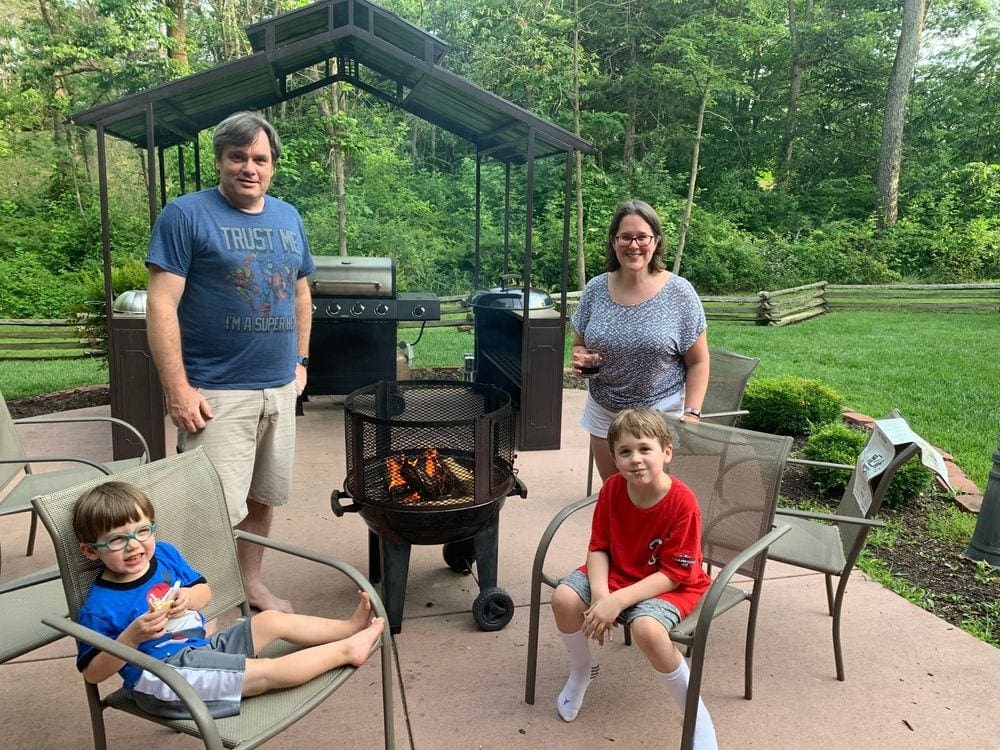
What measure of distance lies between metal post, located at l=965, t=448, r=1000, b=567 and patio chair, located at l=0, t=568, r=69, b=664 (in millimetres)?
3511

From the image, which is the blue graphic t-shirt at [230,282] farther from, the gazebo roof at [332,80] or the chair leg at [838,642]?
the gazebo roof at [332,80]

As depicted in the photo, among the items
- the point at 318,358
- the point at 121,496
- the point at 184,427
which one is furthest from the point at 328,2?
the point at 121,496

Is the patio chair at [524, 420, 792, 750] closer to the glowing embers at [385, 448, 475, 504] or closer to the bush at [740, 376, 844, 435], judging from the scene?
the glowing embers at [385, 448, 475, 504]

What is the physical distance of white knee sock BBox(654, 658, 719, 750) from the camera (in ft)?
6.07

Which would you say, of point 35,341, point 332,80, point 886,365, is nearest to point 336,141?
point 35,341

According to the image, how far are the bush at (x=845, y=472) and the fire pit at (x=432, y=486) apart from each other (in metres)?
2.21

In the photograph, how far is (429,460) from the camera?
2639 millimetres

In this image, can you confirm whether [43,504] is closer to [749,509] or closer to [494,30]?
[749,509]

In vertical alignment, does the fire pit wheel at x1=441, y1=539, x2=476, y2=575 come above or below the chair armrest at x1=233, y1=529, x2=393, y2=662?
below

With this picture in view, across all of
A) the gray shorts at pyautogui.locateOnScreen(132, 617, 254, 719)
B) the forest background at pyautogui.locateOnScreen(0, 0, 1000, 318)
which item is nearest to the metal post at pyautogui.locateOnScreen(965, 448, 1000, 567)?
the gray shorts at pyautogui.locateOnScreen(132, 617, 254, 719)

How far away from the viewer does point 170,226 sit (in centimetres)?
221

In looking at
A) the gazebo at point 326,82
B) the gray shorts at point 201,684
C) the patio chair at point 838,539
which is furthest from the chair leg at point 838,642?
the gazebo at point 326,82

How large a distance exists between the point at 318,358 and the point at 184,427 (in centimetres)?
325

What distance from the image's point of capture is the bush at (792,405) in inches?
197
